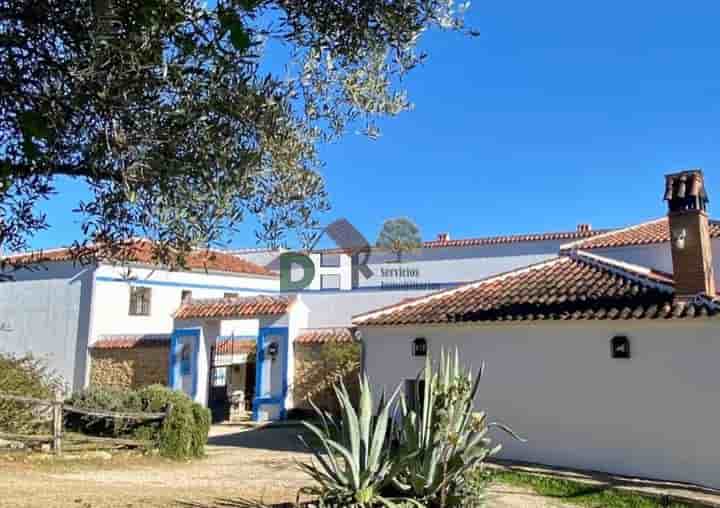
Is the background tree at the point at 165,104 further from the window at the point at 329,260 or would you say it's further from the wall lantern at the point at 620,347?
the window at the point at 329,260

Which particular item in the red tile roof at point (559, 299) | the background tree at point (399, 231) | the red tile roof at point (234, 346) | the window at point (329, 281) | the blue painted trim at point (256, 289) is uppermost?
the background tree at point (399, 231)

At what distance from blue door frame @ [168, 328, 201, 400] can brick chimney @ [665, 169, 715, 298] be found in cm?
1399

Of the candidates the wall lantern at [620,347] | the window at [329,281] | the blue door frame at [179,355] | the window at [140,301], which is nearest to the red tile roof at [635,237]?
the wall lantern at [620,347]

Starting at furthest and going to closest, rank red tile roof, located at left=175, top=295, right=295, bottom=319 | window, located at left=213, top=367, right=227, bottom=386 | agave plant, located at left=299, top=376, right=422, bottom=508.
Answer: window, located at left=213, top=367, right=227, bottom=386, red tile roof, located at left=175, top=295, right=295, bottom=319, agave plant, located at left=299, top=376, right=422, bottom=508

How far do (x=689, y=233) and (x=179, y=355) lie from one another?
15.1 m

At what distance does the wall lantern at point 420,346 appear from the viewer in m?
13.6

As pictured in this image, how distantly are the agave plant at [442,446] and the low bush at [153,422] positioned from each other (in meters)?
7.95

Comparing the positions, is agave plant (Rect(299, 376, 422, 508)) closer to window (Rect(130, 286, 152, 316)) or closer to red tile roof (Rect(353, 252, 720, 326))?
red tile roof (Rect(353, 252, 720, 326))

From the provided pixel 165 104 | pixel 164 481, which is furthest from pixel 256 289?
pixel 165 104

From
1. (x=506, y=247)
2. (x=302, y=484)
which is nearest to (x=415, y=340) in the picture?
(x=302, y=484)

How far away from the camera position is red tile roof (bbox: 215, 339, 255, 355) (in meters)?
22.0

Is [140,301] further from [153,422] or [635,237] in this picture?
[635,237]

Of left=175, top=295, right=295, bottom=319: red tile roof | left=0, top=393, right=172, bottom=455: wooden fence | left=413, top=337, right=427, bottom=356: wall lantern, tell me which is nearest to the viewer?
left=0, top=393, right=172, bottom=455: wooden fence

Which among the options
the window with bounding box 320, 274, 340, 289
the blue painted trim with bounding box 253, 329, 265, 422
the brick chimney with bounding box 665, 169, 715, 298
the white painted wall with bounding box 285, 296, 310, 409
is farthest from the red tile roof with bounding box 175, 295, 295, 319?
the brick chimney with bounding box 665, 169, 715, 298
